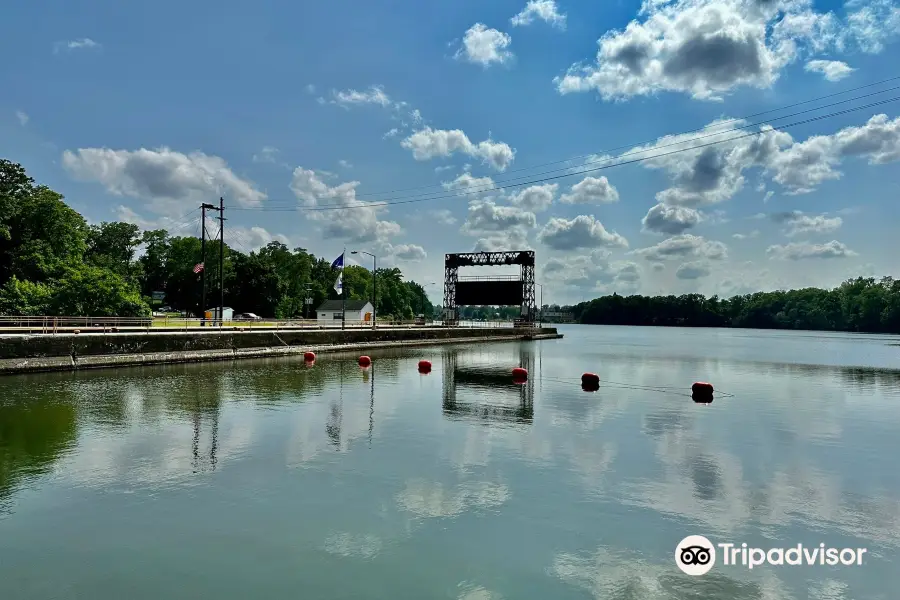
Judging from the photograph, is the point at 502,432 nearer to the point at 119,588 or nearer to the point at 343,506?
the point at 343,506

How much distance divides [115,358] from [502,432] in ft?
85.5

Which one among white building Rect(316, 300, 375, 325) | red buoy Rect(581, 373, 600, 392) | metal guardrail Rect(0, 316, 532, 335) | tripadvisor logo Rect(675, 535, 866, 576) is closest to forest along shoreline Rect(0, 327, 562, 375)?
metal guardrail Rect(0, 316, 532, 335)

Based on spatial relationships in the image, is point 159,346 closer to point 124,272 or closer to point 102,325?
point 102,325

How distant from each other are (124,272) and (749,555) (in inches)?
3428

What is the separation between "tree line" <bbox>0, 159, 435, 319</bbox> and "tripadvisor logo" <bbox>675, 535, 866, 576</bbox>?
4738 cm

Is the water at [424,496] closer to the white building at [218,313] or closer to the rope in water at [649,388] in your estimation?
the rope in water at [649,388]

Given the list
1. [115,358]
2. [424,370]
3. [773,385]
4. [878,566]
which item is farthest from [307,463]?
[773,385]

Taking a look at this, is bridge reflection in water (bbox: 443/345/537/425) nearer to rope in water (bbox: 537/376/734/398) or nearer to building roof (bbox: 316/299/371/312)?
rope in water (bbox: 537/376/734/398)

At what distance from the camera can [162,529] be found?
8.50 m

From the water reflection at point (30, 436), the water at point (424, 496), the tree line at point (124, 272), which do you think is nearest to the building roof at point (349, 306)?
the tree line at point (124, 272)

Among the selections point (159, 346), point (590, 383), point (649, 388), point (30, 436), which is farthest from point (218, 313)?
point (649, 388)

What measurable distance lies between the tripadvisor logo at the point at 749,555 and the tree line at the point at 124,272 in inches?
1865

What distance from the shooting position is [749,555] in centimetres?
803

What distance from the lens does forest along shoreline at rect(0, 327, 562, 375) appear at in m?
27.5
